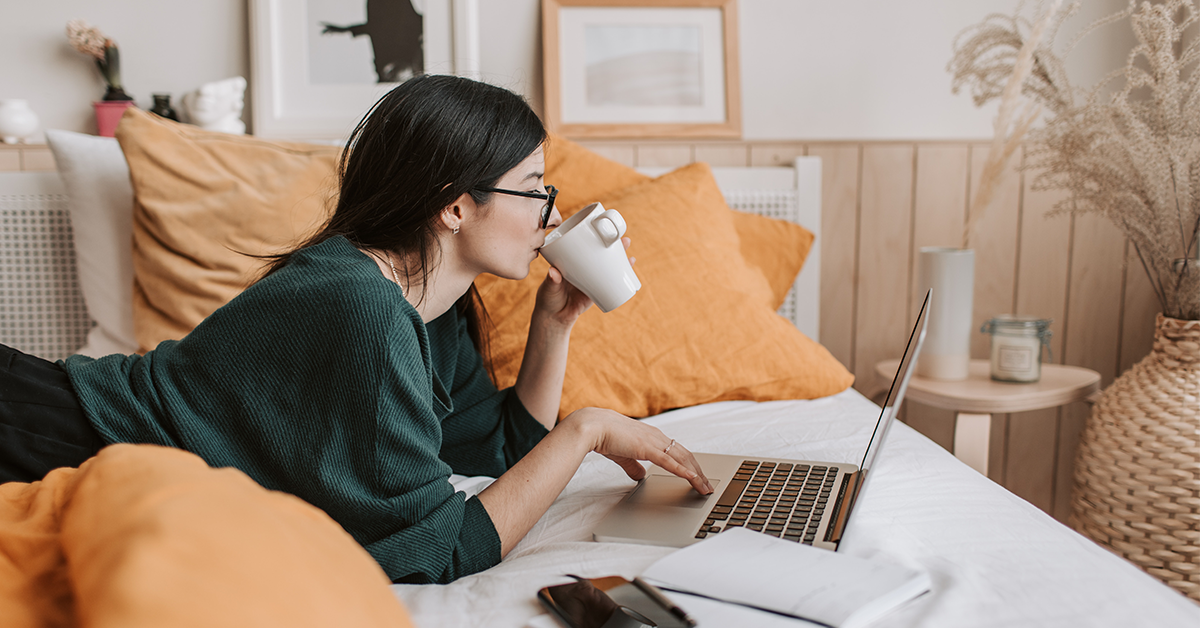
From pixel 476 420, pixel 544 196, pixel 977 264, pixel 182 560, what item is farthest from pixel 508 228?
pixel 977 264

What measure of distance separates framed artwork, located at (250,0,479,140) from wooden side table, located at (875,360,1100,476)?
1.23 m

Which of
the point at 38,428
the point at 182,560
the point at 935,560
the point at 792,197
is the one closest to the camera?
the point at 182,560

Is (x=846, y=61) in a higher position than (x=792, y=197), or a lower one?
higher

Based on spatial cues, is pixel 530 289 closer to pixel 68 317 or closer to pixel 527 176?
pixel 527 176

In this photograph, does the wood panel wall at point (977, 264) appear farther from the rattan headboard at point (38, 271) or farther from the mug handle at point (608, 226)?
the rattan headboard at point (38, 271)

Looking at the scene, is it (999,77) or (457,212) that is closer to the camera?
(457,212)

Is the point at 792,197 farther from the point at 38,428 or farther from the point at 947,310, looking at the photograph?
the point at 38,428

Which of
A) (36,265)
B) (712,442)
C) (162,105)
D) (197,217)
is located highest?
(162,105)

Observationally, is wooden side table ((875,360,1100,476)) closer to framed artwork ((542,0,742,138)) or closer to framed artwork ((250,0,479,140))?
framed artwork ((542,0,742,138))

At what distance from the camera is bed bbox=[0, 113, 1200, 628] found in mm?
619

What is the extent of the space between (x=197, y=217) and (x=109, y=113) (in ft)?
1.56

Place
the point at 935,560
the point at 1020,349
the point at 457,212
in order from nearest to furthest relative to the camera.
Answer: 1. the point at 935,560
2. the point at 457,212
3. the point at 1020,349

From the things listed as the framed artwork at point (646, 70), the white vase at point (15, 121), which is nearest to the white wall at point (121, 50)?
the white vase at point (15, 121)

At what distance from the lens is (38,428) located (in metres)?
0.85
